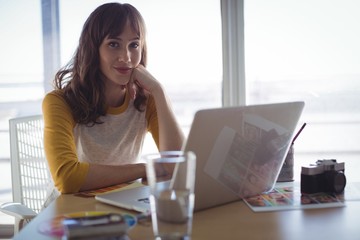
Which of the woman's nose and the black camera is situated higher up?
the woman's nose

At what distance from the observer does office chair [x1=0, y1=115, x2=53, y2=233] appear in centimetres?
167

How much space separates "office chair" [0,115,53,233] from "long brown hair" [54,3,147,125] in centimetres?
21

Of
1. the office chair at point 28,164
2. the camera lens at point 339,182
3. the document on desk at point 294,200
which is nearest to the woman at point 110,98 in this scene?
the office chair at point 28,164

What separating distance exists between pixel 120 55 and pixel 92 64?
0.44ft

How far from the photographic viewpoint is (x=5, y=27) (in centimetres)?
264

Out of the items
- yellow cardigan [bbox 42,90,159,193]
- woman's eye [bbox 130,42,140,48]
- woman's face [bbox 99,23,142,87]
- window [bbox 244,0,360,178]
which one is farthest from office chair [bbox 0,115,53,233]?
window [bbox 244,0,360,178]

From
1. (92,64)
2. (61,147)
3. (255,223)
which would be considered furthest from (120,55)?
(255,223)

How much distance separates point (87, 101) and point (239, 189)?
82 cm

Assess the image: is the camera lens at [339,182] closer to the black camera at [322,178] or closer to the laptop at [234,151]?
the black camera at [322,178]

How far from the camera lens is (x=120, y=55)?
1739 mm

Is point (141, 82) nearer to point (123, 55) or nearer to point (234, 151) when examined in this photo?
point (123, 55)

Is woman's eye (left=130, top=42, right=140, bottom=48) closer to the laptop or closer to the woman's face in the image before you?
the woman's face

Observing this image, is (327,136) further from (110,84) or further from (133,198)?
(133,198)

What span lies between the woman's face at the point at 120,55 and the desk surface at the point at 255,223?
2.45ft
